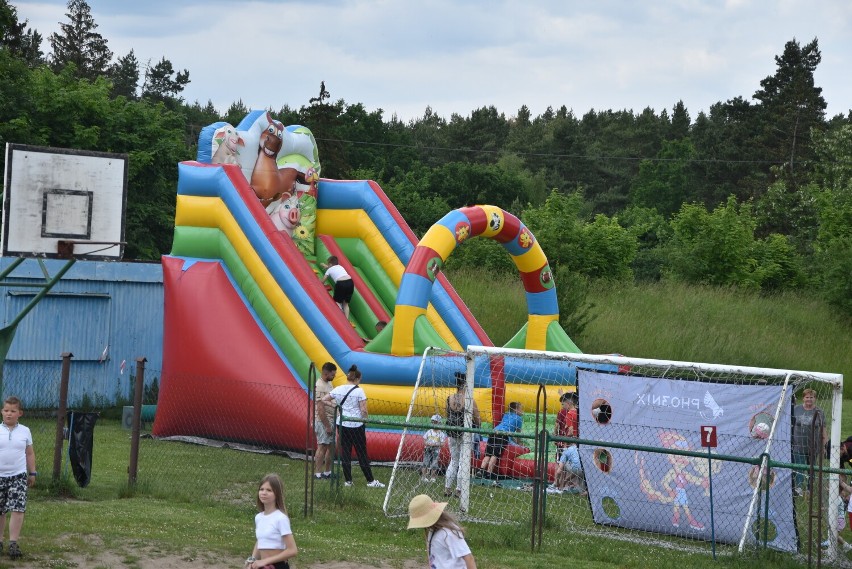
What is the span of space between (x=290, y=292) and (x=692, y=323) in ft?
53.4

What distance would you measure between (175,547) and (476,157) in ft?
213

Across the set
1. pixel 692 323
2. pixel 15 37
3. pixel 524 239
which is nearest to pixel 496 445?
pixel 524 239

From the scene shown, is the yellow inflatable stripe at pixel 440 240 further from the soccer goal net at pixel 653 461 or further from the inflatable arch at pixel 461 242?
the soccer goal net at pixel 653 461

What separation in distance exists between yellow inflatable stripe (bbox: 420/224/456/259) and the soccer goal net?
2.69 metres

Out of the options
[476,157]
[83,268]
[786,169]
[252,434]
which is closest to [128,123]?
[83,268]

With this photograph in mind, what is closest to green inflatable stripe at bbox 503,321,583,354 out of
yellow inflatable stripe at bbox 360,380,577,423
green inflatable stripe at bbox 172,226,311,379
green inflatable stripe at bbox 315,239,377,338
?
yellow inflatable stripe at bbox 360,380,577,423

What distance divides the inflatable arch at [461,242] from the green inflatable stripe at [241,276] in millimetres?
1371

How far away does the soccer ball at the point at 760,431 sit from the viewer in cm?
1126

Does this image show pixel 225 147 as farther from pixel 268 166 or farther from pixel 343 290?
pixel 343 290

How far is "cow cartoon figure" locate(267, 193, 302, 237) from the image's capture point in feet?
58.8

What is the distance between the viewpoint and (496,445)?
1312cm

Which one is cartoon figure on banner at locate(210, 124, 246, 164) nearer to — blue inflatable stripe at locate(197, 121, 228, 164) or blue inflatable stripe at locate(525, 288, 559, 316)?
blue inflatable stripe at locate(197, 121, 228, 164)

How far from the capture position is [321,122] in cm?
5075

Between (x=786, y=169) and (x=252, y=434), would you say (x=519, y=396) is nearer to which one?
(x=252, y=434)
